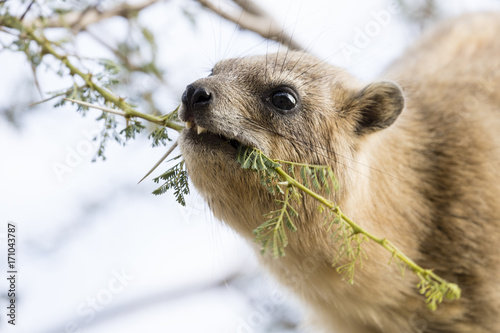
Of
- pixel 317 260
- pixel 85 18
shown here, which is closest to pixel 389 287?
pixel 317 260

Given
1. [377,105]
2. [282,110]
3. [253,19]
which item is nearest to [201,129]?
[282,110]

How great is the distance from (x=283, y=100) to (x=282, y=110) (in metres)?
0.08

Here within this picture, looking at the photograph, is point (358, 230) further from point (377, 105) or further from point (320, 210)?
point (377, 105)

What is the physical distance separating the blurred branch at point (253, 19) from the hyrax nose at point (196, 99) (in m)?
2.25

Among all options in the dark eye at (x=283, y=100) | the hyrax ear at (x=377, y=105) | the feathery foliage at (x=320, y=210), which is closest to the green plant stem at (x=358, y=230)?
the feathery foliage at (x=320, y=210)

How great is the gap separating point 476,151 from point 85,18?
3.62 m

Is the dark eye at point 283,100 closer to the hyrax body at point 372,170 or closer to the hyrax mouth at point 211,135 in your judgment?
the hyrax body at point 372,170

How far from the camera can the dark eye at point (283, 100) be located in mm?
3701

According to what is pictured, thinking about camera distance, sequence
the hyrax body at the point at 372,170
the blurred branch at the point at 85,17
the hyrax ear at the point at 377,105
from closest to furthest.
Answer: the hyrax body at the point at 372,170
the hyrax ear at the point at 377,105
the blurred branch at the point at 85,17

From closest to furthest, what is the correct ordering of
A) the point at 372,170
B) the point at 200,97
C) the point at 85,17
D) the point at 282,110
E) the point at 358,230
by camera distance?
1. the point at 358,230
2. the point at 200,97
3. the point at 282,110
4. the point at 372,170
5. the point at 85,17

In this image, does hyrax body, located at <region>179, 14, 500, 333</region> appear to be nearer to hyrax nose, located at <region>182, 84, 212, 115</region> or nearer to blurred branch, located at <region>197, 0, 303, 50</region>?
hyrax nose, located at <region>182, 84, 212, 115</region>

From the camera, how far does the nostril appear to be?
3.33 m

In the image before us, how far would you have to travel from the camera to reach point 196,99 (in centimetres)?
334

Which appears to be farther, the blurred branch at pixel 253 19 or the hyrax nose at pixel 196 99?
the blurred branch at pixel 253 19
